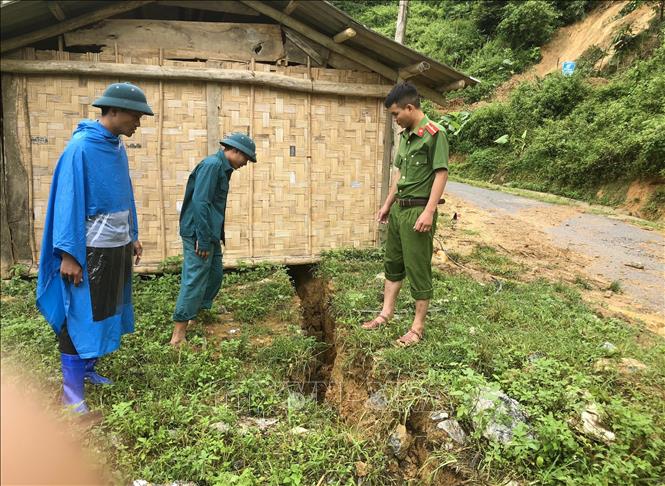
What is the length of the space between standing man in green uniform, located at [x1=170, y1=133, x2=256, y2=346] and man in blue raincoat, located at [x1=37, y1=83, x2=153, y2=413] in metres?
0.71

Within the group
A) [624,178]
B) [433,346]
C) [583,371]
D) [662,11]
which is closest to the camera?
[583,371]

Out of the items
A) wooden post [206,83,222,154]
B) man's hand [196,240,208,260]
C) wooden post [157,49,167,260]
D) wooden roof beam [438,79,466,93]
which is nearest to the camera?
man's hand [196,240,208,260]

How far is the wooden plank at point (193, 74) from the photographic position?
4879 millimetres

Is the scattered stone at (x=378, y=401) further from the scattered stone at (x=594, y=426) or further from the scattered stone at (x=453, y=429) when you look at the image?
the scattered stone at (x=594, y=426)

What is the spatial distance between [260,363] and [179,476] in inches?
50.5

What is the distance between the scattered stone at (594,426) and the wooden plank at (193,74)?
4470 mm

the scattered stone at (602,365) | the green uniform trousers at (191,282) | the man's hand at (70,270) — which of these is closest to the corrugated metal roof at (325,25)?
the green uniform trousers at (191,282)

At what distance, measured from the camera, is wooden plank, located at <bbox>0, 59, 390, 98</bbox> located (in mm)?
4879

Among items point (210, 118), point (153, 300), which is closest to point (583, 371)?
point (153, 300)

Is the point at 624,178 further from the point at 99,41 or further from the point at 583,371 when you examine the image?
the point at 99,41

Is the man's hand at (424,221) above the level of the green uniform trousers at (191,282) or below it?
above

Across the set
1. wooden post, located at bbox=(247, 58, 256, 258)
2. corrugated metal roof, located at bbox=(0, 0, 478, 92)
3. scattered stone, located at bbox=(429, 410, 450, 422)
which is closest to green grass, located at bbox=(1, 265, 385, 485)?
scattered stone, located at bbox=(429, 410, 450, 422)

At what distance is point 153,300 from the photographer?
4.64 metres

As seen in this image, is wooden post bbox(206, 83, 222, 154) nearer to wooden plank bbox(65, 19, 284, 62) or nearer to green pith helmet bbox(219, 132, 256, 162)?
wooden plank bbox(65, 19, 284, 62)
